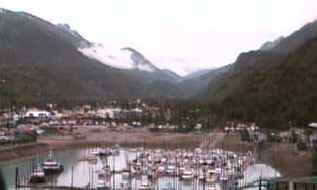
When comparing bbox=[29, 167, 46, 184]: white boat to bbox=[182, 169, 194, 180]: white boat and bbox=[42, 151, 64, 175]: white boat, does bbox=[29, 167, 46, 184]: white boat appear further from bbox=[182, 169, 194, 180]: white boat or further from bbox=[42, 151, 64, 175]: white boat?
bbox=[182, 169, 194, 180]: white boat

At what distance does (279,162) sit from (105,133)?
36243mm

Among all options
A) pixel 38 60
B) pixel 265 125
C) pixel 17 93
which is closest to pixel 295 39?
pixel 38 60

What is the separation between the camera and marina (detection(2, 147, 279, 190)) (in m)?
42.4

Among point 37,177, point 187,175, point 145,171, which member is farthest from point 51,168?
point 187,175

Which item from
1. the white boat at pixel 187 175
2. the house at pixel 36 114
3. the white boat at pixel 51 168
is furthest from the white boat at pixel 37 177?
the house at pixel 36 114

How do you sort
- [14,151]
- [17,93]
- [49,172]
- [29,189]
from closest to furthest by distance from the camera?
[29,189] → [49,172] → [14,151] → [17,93]

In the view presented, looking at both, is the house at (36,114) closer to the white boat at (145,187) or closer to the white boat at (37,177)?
the white boat at (37,177)

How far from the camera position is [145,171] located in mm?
51875

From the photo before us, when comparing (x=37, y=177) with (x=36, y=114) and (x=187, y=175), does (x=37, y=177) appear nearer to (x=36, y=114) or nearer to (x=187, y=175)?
(x=187, y=175)

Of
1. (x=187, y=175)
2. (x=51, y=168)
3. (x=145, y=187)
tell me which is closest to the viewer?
(x=145, y=187)

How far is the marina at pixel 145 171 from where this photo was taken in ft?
139

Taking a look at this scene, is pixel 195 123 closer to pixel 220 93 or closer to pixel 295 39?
pixel 220 93

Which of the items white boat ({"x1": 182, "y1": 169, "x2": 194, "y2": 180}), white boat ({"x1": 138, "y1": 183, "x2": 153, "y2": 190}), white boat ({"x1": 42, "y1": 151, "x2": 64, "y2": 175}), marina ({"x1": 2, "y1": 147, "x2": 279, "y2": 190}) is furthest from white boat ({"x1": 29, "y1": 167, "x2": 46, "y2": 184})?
white boat ({"x1": 182, "y1": 169, "x2": 194, "y2": 180})

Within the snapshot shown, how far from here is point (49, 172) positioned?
4991 cm
